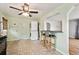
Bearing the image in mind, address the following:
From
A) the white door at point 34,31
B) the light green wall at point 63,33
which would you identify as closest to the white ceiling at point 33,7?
the light green wall at point 63,33

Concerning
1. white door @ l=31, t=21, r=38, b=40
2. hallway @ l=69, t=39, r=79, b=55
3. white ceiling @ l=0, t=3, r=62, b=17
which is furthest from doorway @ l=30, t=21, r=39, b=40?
hallway @ l=69, t=39, r=79, b=55

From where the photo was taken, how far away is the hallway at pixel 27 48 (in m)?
2.29

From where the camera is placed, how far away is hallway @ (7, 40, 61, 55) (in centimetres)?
229

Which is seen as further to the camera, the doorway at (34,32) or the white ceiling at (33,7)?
the doorway at (34,32)

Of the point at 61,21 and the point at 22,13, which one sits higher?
the point at 22,13

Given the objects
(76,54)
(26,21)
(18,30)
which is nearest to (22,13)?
(26,21)

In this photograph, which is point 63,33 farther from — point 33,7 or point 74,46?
point 33,7

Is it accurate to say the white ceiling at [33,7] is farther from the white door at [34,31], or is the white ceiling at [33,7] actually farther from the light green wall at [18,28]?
the white door at [34,31]

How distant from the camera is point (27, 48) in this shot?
90.5 inches

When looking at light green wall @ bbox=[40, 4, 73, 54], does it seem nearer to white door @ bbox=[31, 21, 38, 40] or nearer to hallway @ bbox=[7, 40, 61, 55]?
hallway @ bbox=[7, 40, 61, 55]

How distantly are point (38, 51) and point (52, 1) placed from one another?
36.0 inches
